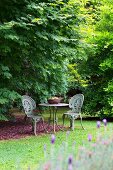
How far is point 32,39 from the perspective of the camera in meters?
9.94

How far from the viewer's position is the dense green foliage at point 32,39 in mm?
9367

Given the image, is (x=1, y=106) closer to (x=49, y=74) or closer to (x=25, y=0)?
(x=49, y=74)

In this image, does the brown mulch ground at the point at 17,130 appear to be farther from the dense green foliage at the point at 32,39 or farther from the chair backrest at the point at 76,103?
the dense green foliage at the point at 32,39

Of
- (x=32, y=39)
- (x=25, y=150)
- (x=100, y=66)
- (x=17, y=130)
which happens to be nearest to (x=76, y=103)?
(x=17, y=130)

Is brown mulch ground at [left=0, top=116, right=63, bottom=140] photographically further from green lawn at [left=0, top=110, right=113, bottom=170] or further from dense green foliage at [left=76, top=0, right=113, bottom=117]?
dense green foliage at [left=76, top=0, right=113, bottom=117]

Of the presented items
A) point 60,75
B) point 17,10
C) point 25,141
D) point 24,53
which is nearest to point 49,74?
point 60,75

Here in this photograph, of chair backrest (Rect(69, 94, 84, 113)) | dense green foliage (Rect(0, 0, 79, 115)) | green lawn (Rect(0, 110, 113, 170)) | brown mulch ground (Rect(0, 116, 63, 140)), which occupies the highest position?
dense green foliage (Rect(0, 0, 79, 115))

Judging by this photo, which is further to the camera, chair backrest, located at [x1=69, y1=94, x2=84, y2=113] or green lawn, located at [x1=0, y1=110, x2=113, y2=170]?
chair backrest, located at [x1=69, y1=94, x2=84, y2=113]

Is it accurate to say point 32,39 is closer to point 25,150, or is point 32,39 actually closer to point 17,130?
point 17,130

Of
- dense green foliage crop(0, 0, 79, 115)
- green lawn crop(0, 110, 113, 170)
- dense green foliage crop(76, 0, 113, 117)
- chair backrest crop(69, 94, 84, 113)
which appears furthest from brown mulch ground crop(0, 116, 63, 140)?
dense green foliage crop(76, 0, 113, 117)

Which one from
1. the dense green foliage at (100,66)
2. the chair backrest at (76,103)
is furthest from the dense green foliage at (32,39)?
the dense green foliage at (100,66)

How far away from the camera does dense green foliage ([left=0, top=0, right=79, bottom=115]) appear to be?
369 inches

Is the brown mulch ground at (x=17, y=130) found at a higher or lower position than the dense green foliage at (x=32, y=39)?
lower

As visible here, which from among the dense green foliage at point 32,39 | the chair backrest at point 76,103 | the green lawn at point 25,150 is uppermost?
the dense green foliage at point 32,39
